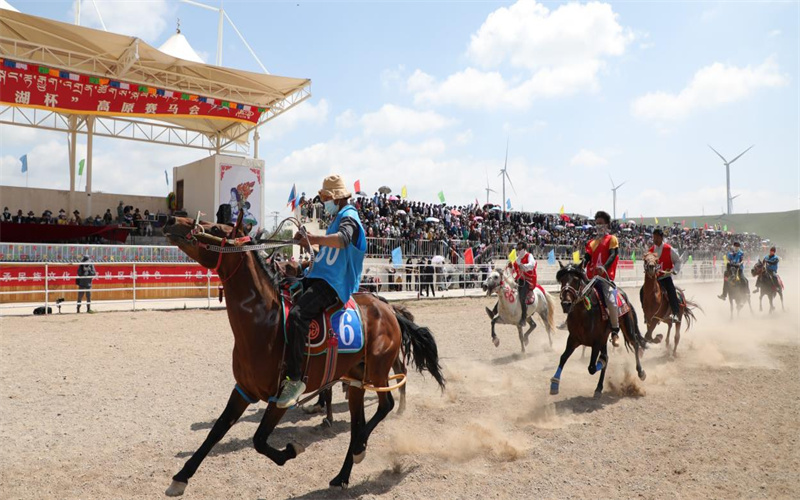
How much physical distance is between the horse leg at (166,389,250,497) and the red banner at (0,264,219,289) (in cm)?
1284

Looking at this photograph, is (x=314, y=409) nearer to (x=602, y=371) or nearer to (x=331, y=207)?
(x=331, y=207)

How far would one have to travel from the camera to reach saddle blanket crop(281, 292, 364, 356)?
4.42 m

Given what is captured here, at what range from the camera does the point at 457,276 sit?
990 inches

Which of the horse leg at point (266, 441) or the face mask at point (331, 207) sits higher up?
the face mask at point (331, 207)

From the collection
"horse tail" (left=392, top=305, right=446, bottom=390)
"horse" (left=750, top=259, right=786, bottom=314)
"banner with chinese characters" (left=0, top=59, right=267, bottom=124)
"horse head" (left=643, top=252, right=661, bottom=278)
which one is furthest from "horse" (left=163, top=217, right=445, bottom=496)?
"banner with chinese characters" (left=0, top=59, right=267, bottom=124)

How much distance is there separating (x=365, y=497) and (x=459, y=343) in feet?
26.5

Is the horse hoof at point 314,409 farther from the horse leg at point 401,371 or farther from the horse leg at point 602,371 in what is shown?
the horse leg at point 602,371

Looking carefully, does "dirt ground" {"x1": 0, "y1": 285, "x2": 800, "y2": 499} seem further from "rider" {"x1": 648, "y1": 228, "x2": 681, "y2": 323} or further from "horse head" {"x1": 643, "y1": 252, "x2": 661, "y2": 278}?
"horse head" {"x1": 643, "y1": 252, "x2": 661, "y2": 278}

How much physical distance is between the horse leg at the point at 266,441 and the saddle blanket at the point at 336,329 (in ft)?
1.71

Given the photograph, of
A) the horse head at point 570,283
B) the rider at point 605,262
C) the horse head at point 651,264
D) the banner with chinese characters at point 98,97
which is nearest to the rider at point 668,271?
the horse head at point 651,264

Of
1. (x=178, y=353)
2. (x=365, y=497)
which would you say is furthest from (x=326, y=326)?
(x=178, y=353)

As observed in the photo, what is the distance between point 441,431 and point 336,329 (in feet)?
7.34

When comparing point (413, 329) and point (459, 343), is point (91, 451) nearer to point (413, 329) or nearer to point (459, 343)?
point (413, 329)

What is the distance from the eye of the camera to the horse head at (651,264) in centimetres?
1020
